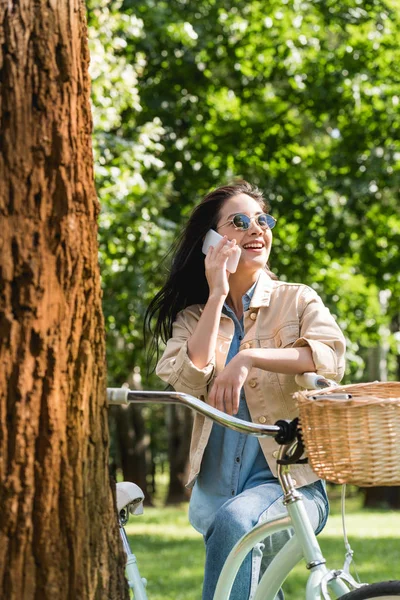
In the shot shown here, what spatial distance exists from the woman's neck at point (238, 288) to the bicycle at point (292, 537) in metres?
0.73

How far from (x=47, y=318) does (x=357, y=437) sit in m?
0.78

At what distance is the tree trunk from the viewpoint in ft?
80.9

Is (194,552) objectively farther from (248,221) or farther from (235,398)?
(235,398)

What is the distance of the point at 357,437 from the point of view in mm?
2584

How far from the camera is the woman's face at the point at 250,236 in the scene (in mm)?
3750

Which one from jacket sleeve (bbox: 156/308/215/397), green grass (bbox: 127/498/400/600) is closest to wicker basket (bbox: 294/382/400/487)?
jacket sleeve (bbox: 156/308/215/397)

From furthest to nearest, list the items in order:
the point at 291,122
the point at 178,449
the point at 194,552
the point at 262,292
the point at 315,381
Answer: the point at 178,449, the point at 291,122, the point at 194,552, the point at 262,292, the point at 315,381

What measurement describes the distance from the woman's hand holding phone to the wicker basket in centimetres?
89

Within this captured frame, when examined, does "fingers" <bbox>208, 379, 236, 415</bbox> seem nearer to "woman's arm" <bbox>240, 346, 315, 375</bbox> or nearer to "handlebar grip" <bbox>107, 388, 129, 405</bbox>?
"woman's arm" <bbox>240, 346, 315, 375</bbox>

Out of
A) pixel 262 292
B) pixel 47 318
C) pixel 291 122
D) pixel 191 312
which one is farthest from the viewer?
pixel 291 122

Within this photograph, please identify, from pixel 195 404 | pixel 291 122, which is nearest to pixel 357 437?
pixel 195 404

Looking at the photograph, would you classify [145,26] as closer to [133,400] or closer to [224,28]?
[224,28]

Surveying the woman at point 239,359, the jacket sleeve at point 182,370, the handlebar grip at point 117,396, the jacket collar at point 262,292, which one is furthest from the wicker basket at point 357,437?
the jacket collar at point 262,292

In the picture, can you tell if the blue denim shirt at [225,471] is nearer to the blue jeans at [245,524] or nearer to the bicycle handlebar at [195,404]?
the blue jeans at [245,524]
